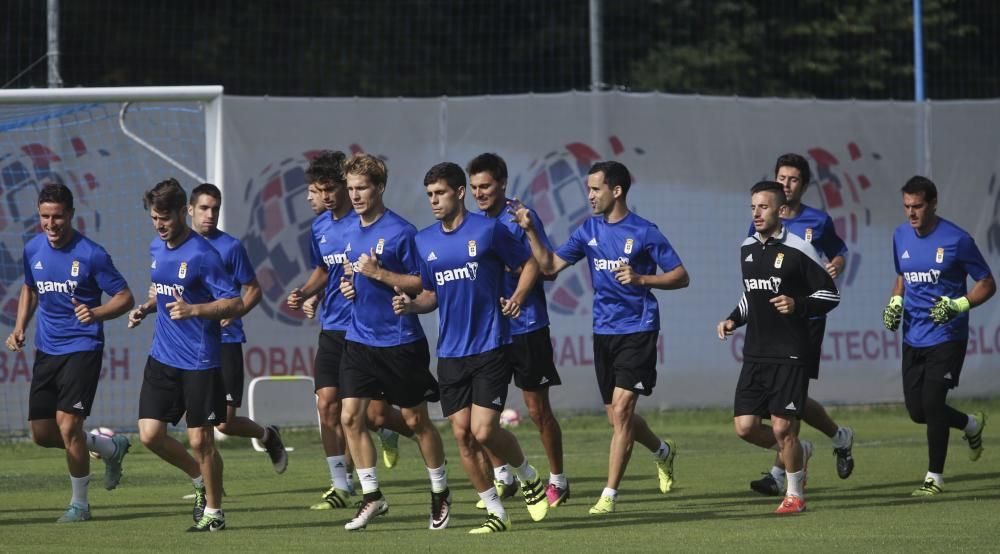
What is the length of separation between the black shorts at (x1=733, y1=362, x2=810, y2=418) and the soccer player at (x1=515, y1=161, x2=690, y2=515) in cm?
65

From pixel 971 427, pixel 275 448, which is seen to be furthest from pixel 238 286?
pixel 971 427

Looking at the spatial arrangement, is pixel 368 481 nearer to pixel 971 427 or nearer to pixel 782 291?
pixel 782 291

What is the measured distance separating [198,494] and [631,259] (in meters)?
3.29

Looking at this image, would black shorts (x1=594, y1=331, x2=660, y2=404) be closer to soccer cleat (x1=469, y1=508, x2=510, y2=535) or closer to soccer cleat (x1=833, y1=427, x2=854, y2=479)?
soccer cleat (x1=469, y1=508, x2=510, y2=535)

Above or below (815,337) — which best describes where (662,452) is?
below

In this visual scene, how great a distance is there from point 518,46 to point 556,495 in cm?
1642

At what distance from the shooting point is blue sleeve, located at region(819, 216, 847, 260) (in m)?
12.5

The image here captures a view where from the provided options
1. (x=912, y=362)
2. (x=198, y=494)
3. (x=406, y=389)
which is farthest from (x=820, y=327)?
(x=198, y=494)

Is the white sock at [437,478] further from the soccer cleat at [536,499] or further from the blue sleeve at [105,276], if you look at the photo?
the blue sleeve at [105,276]

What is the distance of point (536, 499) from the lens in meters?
10.4

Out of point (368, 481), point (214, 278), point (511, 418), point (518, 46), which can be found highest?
point (518, 46)

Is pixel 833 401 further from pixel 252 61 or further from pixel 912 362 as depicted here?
pixel 252 61

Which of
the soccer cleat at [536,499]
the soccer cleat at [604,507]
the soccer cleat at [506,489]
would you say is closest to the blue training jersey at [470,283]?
the soccer cleat at [536,499]

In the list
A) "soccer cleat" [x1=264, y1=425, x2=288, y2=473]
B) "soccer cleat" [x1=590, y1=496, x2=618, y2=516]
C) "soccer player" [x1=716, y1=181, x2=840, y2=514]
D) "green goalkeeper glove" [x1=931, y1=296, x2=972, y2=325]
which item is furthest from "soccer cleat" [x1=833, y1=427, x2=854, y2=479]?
"soccer cleat" [x1=264, y1=425, x2=288, y2=473]
